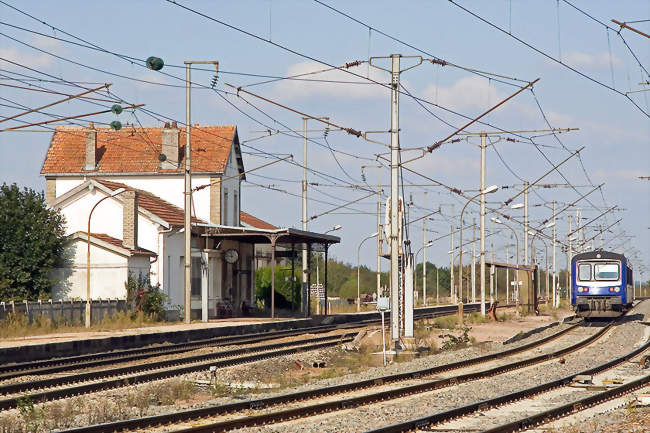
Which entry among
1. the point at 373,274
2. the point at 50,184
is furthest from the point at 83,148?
the point at 373,274

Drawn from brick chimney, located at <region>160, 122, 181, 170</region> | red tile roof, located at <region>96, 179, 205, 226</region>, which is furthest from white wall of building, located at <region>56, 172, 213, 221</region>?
red tile roof, located at <region>96, 179, 205, 226</region>

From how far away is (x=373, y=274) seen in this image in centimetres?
12344

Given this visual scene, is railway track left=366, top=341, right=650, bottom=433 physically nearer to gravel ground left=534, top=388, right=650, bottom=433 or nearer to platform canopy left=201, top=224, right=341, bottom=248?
gravel ground left=534, top=388, right=650, bottom=433

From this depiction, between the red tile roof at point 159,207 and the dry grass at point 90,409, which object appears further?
the red tile roof at point 159,207

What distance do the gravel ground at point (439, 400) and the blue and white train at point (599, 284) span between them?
1492cm

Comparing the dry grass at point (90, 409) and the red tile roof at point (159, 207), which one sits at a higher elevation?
the red tile roof at point (159, 207)

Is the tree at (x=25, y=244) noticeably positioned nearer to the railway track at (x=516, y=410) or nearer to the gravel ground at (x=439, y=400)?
the gravel ground at (x=439, y=400)

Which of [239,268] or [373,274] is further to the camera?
[373,274]

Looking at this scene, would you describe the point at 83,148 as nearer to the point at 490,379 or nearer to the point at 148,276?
the point at 148,276

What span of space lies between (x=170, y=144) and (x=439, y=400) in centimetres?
3837

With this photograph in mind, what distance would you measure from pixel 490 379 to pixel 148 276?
24131 millimetres

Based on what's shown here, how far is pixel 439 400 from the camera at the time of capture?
53.1 feet

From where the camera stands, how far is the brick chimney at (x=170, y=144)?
52375mm

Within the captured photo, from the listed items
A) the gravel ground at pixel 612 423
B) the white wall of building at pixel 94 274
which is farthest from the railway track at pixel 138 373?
the white wall of building at pixel 94 274
